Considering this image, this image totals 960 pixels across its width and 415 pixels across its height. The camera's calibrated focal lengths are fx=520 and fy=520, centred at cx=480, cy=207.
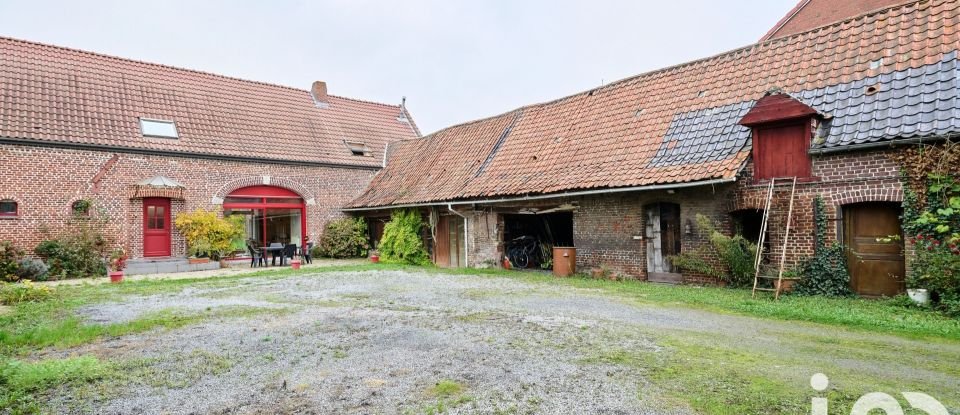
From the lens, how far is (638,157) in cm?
1180

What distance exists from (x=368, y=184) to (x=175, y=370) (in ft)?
56.8

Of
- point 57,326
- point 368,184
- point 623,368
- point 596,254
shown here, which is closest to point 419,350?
point 623,368

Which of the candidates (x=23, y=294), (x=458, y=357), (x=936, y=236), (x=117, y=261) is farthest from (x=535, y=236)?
(x=117, y=261)

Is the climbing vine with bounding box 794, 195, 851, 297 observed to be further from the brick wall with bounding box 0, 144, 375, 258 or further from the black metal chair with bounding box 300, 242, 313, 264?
the brick wall with bounding box 0, 144, 375, 258

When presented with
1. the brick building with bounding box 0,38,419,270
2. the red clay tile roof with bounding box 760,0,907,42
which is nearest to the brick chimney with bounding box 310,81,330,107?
the brick building with bounding box 0,38,419,270

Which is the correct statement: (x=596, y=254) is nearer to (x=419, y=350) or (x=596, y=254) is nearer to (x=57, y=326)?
(x=419, y=350)

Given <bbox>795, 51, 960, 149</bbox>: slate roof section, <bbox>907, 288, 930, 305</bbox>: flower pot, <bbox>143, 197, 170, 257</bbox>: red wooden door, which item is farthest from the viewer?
<bbox>143, 197, 170, 257</bbox>: red wooden door

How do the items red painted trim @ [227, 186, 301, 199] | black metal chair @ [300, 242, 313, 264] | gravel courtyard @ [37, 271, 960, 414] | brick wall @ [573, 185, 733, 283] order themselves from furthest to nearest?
red painted trim @ [227, 186, 301, 199] → black metal chair @ [300, 242, 313, 264] → brick wall @ [573, 185, 733, 283] → gravel courtyard @ [37, 271, 960, 414]

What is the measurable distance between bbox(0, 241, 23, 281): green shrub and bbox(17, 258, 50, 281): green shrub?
0.10 meters

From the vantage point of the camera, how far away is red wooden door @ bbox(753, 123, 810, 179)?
30.6ft

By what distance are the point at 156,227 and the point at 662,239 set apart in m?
15.5

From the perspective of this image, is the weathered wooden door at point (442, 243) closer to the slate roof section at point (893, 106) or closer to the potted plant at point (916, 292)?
the slate roof section at point (893, 106)

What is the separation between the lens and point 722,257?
389 inches

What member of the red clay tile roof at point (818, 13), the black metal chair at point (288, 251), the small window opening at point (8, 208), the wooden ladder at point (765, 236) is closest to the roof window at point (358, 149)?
the black metal chair at point (288, 251)
